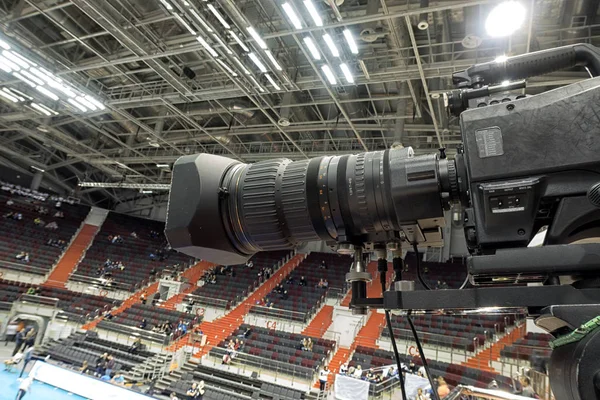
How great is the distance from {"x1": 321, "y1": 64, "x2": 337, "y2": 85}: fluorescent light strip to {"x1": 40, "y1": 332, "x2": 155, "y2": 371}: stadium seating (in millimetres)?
8571

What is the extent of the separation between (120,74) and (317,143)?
17.3 feet

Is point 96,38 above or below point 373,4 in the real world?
above

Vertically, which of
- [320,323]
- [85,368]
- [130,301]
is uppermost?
[320,323]

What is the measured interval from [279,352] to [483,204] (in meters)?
9.90

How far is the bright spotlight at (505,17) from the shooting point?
422cm

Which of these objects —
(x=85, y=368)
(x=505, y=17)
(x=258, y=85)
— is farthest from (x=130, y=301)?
(x=505, y=17)

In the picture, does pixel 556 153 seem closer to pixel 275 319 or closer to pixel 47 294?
pixel 275 319

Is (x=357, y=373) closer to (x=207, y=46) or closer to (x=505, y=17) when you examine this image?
(x=505, y=17)

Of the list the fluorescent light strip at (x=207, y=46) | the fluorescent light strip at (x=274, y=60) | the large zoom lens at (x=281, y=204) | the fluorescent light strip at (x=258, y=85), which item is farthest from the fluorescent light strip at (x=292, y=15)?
the large zoom lens at (x=281, y=204)

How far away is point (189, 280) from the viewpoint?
1556cm

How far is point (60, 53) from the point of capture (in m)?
8.45

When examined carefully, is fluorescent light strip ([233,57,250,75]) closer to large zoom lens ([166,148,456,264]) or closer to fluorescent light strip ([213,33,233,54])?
fluorescent light strip ([213,33,233,54])

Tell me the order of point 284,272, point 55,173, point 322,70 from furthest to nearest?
point 55,173, point 284,272, point 322,70

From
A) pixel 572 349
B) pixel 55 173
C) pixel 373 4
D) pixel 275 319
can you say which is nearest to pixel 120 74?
pixel 373 4
